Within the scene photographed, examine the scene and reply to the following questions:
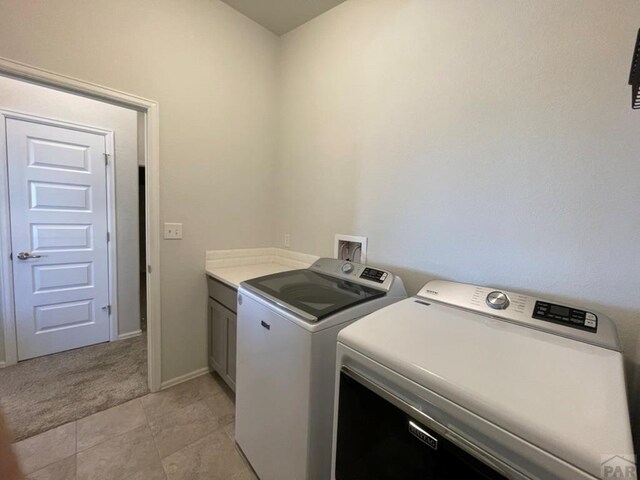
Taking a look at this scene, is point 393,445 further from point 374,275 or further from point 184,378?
point 184,378

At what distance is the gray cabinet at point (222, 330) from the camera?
1.83 meters

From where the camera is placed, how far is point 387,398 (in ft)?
2.43

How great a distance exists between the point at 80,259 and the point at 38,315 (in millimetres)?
559

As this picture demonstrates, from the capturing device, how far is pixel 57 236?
237 centimetres

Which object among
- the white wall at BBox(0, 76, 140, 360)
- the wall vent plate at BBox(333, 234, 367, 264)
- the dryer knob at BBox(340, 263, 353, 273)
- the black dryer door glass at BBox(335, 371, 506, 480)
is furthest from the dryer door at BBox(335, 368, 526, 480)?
the white wall at BBox(0, 76, 140, 360)

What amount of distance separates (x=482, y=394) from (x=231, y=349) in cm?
167

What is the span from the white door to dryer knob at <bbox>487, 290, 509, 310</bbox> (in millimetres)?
3207

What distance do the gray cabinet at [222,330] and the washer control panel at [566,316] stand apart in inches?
62.2

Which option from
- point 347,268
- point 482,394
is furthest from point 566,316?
point 347,268

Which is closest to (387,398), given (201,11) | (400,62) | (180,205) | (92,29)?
(400,62)

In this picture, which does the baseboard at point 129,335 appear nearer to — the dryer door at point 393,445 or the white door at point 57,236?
the white door at point 57,236

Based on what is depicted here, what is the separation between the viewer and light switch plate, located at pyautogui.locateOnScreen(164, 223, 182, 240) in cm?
189

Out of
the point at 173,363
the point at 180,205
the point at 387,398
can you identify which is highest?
the point at 180,205

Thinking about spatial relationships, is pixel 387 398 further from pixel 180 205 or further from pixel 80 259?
pixel 80 259
